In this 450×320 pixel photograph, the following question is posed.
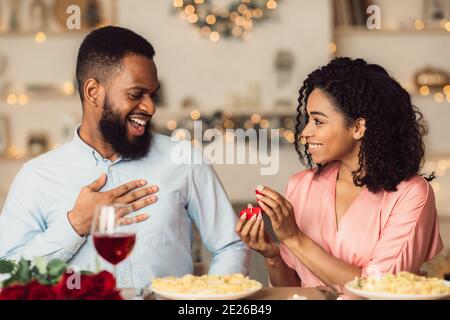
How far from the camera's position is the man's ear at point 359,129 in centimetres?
193

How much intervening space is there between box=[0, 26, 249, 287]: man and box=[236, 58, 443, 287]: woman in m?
0.21

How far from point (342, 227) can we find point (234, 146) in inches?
77.1

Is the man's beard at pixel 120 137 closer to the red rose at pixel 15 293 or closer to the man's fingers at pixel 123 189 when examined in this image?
the man's fingers at pixel 123 189

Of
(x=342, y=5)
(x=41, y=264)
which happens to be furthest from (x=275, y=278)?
(x=342, y=5)

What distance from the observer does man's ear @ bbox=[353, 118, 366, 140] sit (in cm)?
193

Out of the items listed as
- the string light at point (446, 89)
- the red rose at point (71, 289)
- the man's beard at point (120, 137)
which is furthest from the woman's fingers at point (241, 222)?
the string light at point (446, 89)

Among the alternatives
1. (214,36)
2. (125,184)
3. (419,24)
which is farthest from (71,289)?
(419,24)

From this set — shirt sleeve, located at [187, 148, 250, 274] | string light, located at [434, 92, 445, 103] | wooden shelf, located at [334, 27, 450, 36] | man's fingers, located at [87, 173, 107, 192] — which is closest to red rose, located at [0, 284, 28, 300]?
man's fingers, located at [87, 173, 107, 192]

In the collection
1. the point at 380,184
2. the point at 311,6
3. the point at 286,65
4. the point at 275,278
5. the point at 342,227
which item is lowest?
the point at 275,278

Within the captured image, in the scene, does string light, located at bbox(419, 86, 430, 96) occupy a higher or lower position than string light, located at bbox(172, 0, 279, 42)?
lower

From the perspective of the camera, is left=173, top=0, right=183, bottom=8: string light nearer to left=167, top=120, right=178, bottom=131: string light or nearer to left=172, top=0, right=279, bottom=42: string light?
left=172, top=0, right=279, bottom=42: string light

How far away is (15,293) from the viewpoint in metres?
1.12

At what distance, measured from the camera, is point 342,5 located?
3.72 metres
